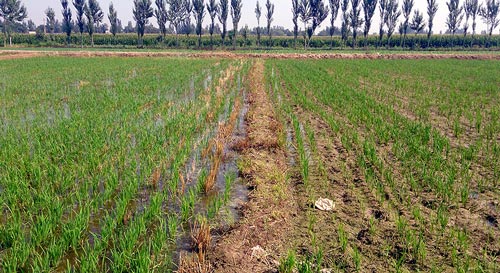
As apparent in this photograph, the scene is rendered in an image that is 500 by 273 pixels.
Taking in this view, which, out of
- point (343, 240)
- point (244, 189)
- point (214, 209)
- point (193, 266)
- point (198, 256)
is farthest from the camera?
point (244, 189)

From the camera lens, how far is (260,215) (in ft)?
13.5

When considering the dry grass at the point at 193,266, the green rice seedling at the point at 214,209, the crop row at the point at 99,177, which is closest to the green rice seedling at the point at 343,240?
the dry grass at the point at 193,266

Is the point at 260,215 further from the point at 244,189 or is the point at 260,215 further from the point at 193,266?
the point at 193,266

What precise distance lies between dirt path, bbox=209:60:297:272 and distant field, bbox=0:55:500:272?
2 centimetres

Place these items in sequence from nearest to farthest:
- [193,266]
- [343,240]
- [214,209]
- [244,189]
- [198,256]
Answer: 1. [193,266]
2. [198,256]
3. [343,240]
4. [214,209]
5. [244,189]

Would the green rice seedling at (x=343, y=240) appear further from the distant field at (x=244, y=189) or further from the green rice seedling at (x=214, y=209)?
the green rice seedling at (x=214, y=209)

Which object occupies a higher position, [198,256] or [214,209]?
[214,209]

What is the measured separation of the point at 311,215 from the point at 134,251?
195 cm

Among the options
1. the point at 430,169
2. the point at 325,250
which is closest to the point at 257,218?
the point at 325,250

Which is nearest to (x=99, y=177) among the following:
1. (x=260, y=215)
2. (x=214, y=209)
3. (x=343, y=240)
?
(x=214, y=209)

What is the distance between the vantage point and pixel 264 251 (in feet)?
11.3

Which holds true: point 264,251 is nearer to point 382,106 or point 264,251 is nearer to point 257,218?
point 257,218

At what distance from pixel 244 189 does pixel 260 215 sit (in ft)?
2.95

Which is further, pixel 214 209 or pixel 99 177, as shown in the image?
pixel 99 177
